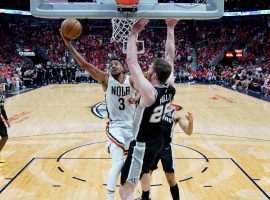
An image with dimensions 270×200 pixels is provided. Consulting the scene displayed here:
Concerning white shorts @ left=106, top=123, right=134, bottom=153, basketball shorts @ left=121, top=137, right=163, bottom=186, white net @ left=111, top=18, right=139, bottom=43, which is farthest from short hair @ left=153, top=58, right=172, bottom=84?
white net @ left=111, top=18, right=139, bottom=43

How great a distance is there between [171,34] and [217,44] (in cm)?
3127

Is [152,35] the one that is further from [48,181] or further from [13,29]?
[48,181]

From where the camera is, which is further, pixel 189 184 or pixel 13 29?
pixel 13 29

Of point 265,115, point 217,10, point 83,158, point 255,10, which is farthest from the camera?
point 255,10

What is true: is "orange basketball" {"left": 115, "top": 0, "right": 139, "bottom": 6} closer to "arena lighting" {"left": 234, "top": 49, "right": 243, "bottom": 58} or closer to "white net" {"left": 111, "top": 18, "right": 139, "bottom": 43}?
"white net" {"left": 111, "top": 18, "right": 139, "bottom": 43}

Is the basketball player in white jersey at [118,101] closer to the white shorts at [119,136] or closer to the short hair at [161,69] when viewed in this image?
the white shorts at [119,136]

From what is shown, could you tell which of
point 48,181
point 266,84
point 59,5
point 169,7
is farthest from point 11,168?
point 266,84

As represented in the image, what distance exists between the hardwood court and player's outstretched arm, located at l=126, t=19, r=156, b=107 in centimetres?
240

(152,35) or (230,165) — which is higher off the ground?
(152,35)

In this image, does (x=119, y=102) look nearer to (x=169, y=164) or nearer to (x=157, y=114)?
(x=169, y=164)

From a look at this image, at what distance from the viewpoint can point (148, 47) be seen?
3434 centimetres

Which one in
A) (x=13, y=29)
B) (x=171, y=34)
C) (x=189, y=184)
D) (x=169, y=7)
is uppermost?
(x=13, y=29)

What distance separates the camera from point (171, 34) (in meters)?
A: 4.98

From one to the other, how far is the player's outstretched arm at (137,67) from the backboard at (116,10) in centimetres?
93
